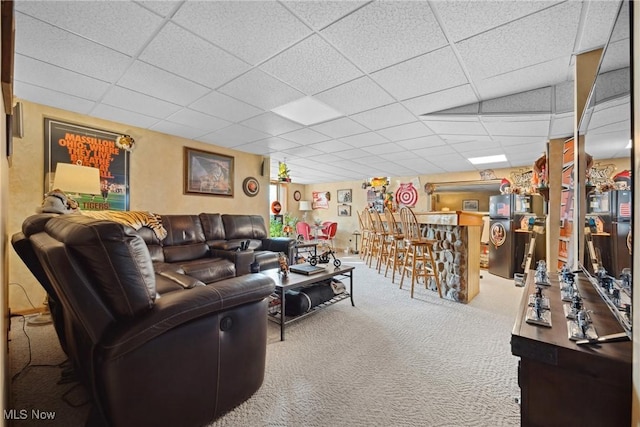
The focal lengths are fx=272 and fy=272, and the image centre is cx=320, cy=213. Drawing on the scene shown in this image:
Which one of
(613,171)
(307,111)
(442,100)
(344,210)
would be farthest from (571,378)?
(344,210)

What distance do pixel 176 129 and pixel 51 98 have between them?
4.13 ft

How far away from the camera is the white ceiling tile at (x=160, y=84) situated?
2223 mm

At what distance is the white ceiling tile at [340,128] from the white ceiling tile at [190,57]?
4.71ft

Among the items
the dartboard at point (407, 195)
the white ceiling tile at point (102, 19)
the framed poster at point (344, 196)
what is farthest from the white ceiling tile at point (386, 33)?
the framed poster at point (344, 196)

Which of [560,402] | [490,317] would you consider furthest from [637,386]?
[490,317]

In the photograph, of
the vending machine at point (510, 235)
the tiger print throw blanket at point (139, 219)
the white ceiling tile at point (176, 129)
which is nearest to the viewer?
the tiger print throw blanket at point (139, 219)

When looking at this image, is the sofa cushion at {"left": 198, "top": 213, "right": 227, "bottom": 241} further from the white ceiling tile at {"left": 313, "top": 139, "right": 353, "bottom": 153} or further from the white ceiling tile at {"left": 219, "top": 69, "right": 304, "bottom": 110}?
the white ceiling tile at {"left": 219, "top": 69, "right": 304, "bottom": 110}

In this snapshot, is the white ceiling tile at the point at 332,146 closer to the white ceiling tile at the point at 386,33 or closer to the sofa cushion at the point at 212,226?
the sofa cushion at the point at 212,226

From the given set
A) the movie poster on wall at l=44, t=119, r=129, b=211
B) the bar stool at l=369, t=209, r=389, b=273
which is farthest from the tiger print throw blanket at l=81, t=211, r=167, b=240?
the bar stool at l=369, t=209, r=389, b=273

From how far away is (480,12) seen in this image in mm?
1534

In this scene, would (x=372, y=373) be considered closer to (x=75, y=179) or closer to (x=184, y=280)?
(x=184, y=280)

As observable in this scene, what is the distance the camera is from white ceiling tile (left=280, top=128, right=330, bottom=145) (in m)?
3.83

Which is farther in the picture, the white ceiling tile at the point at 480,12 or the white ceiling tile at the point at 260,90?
the white ceiling tile at the point at 260,90

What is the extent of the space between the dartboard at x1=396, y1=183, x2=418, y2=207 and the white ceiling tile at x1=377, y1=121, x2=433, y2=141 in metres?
3.64
